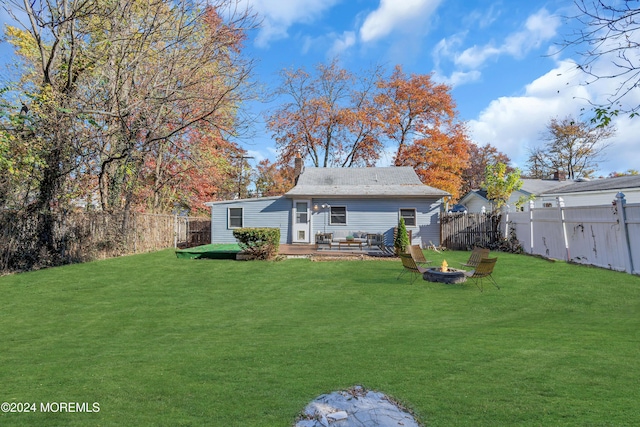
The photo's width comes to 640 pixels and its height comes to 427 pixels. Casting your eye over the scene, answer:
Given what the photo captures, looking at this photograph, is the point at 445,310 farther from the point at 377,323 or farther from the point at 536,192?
the point at 536,192

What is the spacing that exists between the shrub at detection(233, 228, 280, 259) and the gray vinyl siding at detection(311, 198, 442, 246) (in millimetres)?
6174

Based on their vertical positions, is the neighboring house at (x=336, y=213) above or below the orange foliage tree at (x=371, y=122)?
below

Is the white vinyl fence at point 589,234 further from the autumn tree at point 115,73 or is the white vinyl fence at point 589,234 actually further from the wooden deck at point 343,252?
the autumn tree at point 115,73

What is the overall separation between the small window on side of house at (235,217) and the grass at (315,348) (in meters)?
10.2

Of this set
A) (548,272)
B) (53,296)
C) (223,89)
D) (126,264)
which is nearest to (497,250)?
(548,272)

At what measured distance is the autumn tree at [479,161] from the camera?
44.9 m

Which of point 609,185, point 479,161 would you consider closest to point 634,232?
point 609,185

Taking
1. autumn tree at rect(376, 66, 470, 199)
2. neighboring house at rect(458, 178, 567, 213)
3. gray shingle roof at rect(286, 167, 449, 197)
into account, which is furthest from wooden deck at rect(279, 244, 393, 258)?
autumn tree at rect(376, 66, 470, 199)

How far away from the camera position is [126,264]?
12.3 m

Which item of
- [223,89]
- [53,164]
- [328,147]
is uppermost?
[328,147]

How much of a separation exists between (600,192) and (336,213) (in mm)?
15870

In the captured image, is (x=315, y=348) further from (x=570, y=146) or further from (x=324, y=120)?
(x=570, y=146)

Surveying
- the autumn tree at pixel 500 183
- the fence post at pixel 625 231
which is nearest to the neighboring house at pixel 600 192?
the autumn tree at pixel 500 183

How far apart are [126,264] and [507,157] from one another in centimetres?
4853
